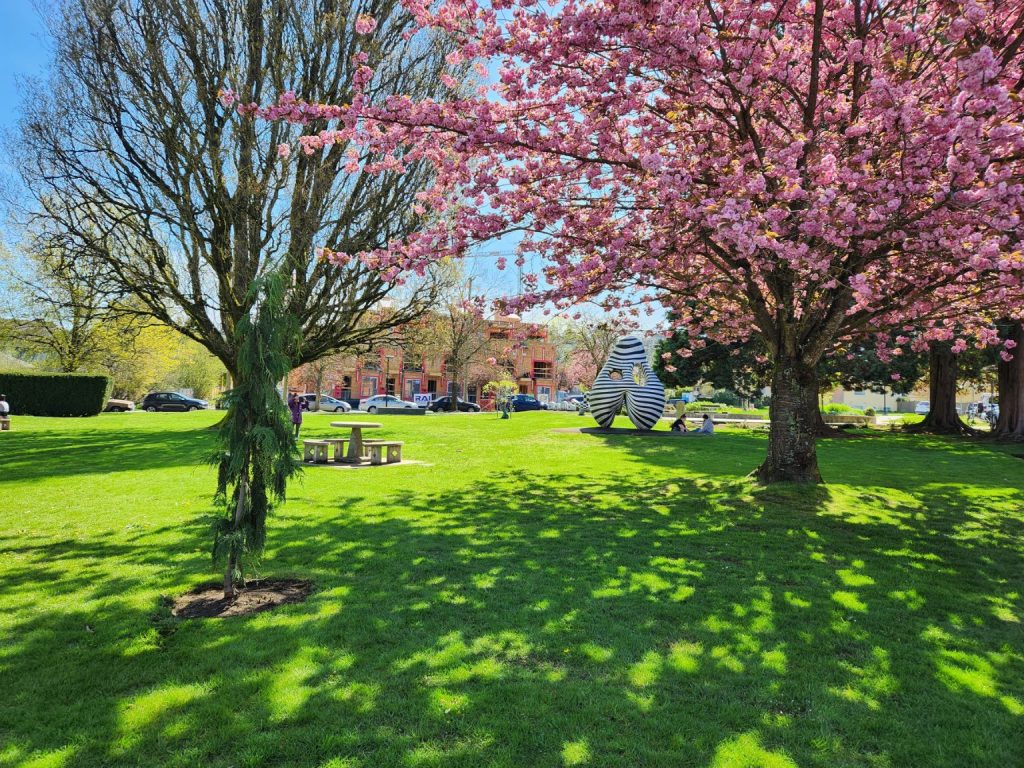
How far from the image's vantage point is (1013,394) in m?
24.3

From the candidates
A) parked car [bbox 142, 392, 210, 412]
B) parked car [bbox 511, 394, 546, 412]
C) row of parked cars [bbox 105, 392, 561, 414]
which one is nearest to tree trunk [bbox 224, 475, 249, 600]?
row of parked cars [bbox 105, 392, 561, 414]

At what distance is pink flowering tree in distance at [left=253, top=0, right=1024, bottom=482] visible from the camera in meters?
6.92

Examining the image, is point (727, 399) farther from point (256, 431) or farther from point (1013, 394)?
point (256, 431)

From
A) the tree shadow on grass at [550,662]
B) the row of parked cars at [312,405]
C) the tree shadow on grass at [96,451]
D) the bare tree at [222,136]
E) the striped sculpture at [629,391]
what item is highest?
the bare tree at [222,136]

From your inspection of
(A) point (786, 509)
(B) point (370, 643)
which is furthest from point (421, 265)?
(A) point (786, 509)

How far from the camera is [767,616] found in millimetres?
5008

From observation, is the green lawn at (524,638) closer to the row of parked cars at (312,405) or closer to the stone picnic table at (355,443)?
the stone picnic table at (355,443)

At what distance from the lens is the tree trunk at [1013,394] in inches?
927

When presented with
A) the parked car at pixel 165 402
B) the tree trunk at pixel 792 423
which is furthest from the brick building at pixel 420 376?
the tree trunk at pixel 792 423

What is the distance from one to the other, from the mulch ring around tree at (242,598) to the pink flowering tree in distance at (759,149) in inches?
192

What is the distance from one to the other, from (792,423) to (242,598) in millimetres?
8975

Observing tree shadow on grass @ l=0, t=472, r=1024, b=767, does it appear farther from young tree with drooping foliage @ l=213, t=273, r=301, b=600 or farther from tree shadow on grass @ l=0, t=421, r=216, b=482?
tree shadow on grass @ l=0, t=421, r=216, b=482

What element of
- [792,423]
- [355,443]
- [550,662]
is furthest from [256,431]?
[355,443]

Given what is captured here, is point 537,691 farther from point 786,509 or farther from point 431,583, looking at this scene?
point 786,509
